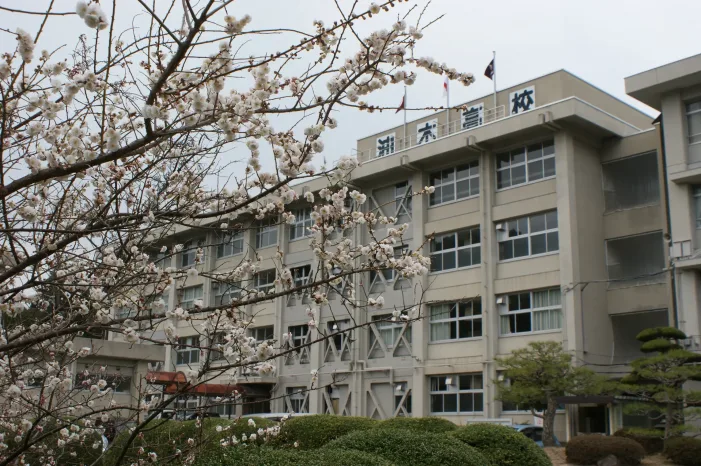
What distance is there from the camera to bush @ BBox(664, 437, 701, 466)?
1906cm

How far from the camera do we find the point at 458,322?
29812 mm

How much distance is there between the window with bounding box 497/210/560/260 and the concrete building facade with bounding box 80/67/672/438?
5 centimetres

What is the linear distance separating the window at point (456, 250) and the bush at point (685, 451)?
37.6 ft

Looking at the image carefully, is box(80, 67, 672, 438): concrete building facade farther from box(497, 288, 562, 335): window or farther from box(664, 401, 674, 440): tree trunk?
box(664, 401, 674, 440): tree trunk

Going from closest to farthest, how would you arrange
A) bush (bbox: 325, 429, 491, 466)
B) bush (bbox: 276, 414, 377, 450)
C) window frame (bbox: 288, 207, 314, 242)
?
bush (bbox: 325, 429, 491, 466) < bush (bbox: 276, 414, 377, 450) < window frame (bbox: 288, 207, 314, 242)

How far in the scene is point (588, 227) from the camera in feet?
90.9

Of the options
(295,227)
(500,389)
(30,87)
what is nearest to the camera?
(30,87)

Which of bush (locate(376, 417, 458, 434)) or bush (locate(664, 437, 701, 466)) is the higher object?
bush (locate(376, 417, 458, 434))

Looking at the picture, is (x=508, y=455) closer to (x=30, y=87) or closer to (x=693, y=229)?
(x=30, y=87)

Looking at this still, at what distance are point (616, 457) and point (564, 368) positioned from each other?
437 centimetres

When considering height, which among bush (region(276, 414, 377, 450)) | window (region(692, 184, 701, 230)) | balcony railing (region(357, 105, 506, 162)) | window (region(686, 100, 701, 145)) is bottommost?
bush (region(276, 414, 377, 450))

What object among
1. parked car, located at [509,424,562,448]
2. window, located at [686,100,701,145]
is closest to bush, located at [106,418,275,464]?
parked car, located at [509,424,562,448]

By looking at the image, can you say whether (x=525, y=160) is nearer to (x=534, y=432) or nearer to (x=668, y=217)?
(x=668, y=217)

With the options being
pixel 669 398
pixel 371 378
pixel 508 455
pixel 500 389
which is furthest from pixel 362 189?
pixel 508 455
